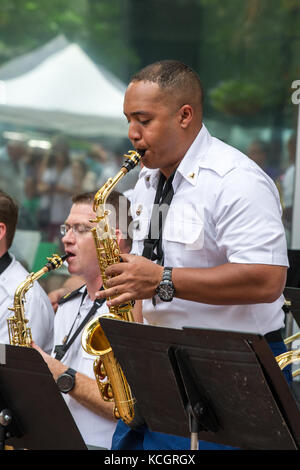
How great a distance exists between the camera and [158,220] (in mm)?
3094

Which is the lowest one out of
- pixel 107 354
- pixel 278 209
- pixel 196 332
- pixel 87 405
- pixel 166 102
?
pixel 87 405

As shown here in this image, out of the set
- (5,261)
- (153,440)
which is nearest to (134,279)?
(153,440)

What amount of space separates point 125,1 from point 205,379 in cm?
611

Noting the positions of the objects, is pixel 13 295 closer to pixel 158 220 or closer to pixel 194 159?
pixel 158 220

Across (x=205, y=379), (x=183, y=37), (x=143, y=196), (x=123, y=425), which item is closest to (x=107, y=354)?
(x=123, y=425)

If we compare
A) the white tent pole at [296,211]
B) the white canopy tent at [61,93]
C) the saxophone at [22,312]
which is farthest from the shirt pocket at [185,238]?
the white canopy tent at [61,93]

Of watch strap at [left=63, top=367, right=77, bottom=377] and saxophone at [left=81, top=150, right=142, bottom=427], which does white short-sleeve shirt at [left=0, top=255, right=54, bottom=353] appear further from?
saxophone at [left=81, top=150, right=142, bottom=427]

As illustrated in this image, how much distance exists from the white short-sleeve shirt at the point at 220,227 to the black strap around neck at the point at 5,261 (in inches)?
60.9

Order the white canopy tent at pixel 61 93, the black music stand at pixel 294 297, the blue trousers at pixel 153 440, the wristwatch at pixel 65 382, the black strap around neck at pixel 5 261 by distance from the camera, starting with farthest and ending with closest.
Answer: the white canopy tent at pixel 61 93
the black strap around neck at pixel 5 261
the wristwatch at pixel 65 382
the black music stand at pixel 294 297
the blue trousers at pixel 153 440

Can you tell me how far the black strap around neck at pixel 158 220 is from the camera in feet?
9.86

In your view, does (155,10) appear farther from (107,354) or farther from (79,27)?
(107,354)

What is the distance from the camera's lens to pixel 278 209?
2787 millimetres

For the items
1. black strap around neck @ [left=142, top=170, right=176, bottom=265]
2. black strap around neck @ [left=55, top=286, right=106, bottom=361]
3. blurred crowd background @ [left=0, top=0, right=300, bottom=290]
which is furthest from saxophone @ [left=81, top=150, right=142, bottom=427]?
blurred crowd background @ [left=0, top=0, right=300, bottom=290]

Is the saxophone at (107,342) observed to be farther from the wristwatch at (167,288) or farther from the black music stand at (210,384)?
the black music stand at (210,384)
